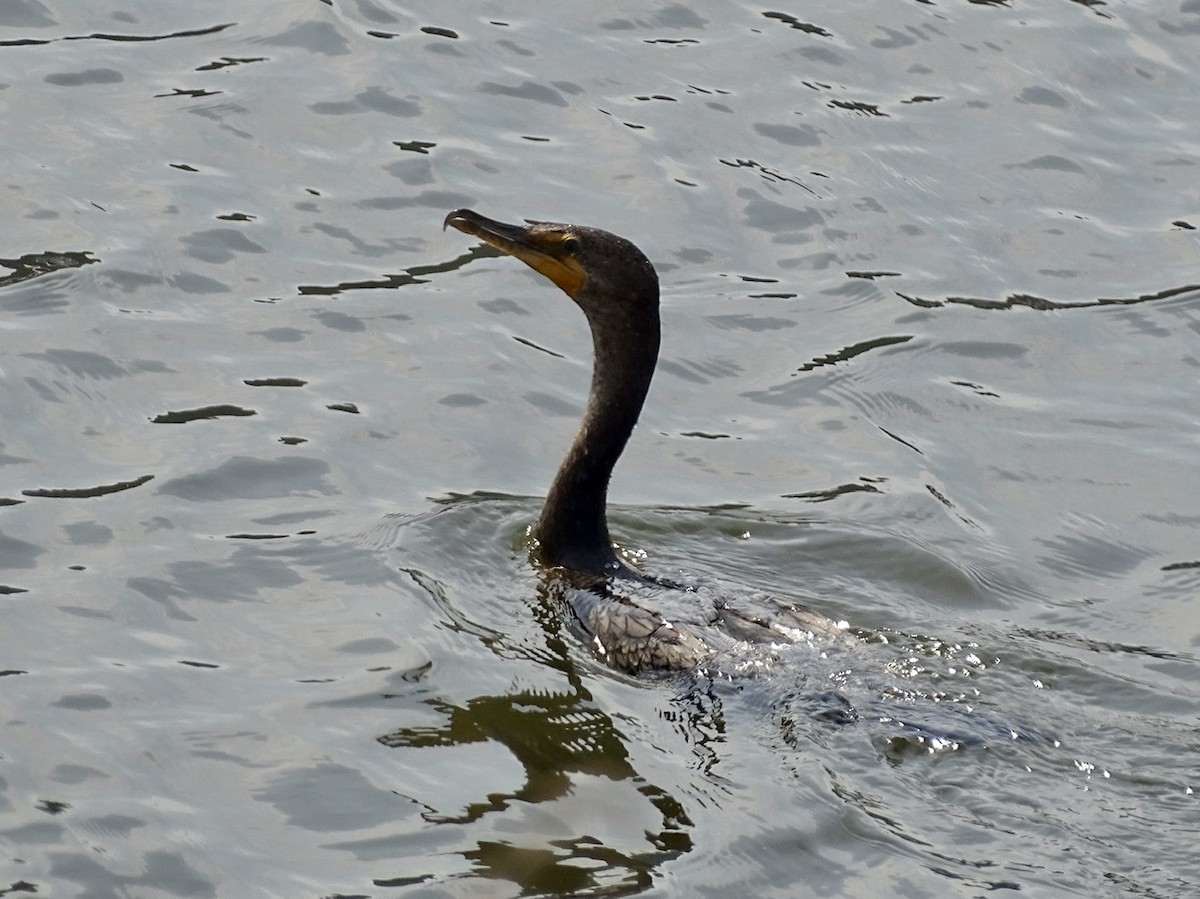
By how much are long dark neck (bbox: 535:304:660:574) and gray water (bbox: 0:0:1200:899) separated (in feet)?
0.85

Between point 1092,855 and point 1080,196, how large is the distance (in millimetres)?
5606

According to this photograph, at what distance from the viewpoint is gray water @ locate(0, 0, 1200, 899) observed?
614cm

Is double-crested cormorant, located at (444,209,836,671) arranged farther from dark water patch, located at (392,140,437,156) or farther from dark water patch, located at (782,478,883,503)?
dark water patch, located at (392,140,437,156)

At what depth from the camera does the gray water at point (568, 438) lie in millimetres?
6137

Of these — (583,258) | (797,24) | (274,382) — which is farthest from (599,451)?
(797,24)

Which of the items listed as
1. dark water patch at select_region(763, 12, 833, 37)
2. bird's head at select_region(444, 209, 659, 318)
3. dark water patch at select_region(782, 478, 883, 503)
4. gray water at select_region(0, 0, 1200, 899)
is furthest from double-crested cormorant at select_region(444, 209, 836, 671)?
dark water patch at select_region(763, 12, 833, 37)

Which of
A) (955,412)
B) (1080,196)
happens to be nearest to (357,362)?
(955,412)

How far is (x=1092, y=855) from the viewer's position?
19.5ft

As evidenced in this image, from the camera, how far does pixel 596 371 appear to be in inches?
316

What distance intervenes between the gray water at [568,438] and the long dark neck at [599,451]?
26cm

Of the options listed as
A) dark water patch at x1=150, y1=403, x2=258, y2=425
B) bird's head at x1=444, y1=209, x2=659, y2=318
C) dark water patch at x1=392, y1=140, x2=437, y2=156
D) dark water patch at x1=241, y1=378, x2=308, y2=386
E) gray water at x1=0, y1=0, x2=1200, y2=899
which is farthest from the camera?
dark water patch at x1=392, y1=140, x2=437, y2=156

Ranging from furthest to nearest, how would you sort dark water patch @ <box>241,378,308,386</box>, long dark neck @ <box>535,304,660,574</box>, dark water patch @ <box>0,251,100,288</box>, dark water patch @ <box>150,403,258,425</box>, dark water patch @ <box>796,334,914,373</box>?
dark water patch @ <box>796,334,914,373</box> → dark water patch @ <box>0,251,100,288</box> → dark water patch @ <box>241,378,308,386</box> → dark water patch @ <box>150,403,258,425</box> → long dark neck @ <box>535,304,660,574</box>

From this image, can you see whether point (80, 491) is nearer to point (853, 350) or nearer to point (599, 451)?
point (599, 451)

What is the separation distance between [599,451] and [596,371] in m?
0.33
